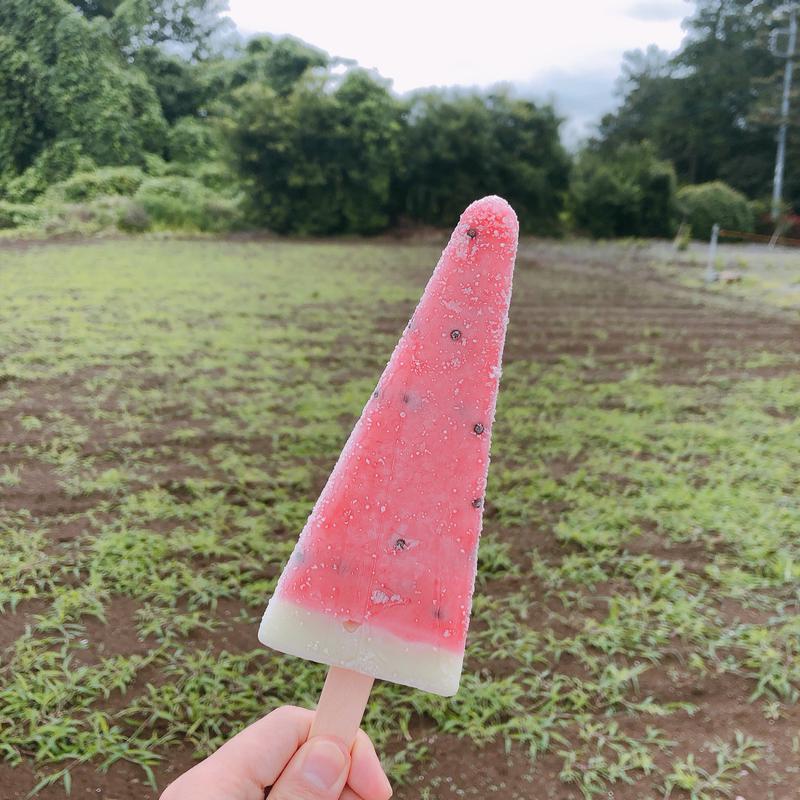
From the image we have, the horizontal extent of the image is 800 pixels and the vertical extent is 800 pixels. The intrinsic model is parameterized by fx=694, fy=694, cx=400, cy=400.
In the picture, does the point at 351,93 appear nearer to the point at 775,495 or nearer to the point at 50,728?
the point at 775,495

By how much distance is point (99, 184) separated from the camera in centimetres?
374

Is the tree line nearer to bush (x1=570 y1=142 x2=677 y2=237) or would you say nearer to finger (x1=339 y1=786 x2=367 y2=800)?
bush (x1=570 y1=142 x2=677 y2=237)

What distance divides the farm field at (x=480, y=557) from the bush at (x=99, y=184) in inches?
19.5

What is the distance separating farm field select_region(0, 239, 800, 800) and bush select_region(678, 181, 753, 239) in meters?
2.27

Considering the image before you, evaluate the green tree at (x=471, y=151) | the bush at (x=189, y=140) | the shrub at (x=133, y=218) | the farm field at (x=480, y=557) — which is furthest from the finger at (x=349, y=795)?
the green tree at (x=471, y=151)

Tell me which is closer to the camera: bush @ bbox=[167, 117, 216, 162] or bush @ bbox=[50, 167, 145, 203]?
bush @ bbox=[50, 167, 145, 203]

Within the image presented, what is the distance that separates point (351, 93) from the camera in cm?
493

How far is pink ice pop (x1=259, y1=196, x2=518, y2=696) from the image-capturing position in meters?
0.71

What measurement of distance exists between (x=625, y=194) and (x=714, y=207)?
0.90m

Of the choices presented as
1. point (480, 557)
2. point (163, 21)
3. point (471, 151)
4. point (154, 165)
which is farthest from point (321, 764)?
point (471, 151)

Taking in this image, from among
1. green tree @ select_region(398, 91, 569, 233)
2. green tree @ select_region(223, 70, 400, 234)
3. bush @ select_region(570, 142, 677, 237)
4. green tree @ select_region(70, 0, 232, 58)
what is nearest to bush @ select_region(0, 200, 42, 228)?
green tree @ select_region(70, 0, 232, 58)

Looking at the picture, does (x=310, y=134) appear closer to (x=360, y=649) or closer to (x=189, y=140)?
(x=189, y=140)

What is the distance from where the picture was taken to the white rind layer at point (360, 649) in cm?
69

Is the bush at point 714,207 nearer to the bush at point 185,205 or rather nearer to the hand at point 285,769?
the bush at point 185,205
